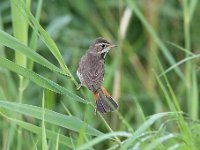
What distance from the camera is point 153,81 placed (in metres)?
6.79

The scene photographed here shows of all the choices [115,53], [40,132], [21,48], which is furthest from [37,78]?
[115,53]

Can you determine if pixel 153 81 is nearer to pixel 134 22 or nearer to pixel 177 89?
pixel 177 89

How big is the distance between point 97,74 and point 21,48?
481mm

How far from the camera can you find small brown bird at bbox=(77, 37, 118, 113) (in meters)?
3.37

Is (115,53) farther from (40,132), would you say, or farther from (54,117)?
(54,117)

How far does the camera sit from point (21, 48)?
11.1 feet

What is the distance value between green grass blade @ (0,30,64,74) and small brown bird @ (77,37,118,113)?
0.24 m

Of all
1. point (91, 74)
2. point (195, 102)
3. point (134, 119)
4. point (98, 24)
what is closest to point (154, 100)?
point (134, 119)

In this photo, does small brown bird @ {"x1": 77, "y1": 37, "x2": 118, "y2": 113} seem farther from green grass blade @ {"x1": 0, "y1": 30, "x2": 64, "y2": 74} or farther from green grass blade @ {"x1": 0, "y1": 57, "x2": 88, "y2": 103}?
green grass blade @ {"x1": 0, "y1": 30, "x2": 64, "y2": 74}

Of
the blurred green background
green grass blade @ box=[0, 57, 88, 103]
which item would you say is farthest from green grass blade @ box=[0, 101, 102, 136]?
the blurred green background

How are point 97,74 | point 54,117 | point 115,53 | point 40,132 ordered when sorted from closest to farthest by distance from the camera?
1. point 54,117
2. point 40,132
3. point 97,74
4. point 115,53

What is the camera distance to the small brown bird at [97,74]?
3365 mm

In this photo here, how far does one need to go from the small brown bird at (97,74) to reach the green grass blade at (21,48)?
0.24m

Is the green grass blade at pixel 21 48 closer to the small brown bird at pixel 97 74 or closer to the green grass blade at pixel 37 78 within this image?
the green grass blade at pixel 37 78
